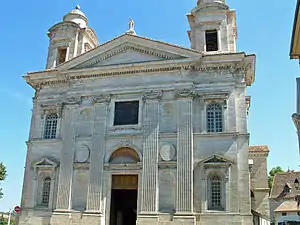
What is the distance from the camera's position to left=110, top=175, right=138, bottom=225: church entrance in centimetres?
2106

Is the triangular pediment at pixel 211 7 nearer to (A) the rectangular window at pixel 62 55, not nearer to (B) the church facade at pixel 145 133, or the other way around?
(B) the church facade at pixel 145 133

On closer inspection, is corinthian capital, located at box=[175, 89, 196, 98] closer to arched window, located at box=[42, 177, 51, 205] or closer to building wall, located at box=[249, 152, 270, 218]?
arched window, located at box=[42, 177, 51, 205]

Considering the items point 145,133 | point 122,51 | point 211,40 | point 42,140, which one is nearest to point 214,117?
point 145,133

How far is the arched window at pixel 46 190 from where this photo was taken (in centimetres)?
2207

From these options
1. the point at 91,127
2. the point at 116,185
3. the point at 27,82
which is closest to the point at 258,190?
the point at 116,185

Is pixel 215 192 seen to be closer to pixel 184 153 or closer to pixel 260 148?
pixel 184 153

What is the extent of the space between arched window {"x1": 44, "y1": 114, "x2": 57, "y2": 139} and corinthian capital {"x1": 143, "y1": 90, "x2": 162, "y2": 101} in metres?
6.63

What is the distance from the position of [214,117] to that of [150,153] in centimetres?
439

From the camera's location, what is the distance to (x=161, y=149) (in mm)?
20422

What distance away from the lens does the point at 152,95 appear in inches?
845

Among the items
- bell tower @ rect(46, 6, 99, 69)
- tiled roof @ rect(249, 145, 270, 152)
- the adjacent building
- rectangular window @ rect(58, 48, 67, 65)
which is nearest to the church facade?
bell tower @ rect(46, 6, 99, 69)

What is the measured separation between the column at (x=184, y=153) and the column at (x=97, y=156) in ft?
15.5

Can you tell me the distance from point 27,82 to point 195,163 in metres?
13.6

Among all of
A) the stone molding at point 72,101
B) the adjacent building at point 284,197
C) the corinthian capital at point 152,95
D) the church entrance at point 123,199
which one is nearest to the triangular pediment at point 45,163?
the stone molding at point 72,101
